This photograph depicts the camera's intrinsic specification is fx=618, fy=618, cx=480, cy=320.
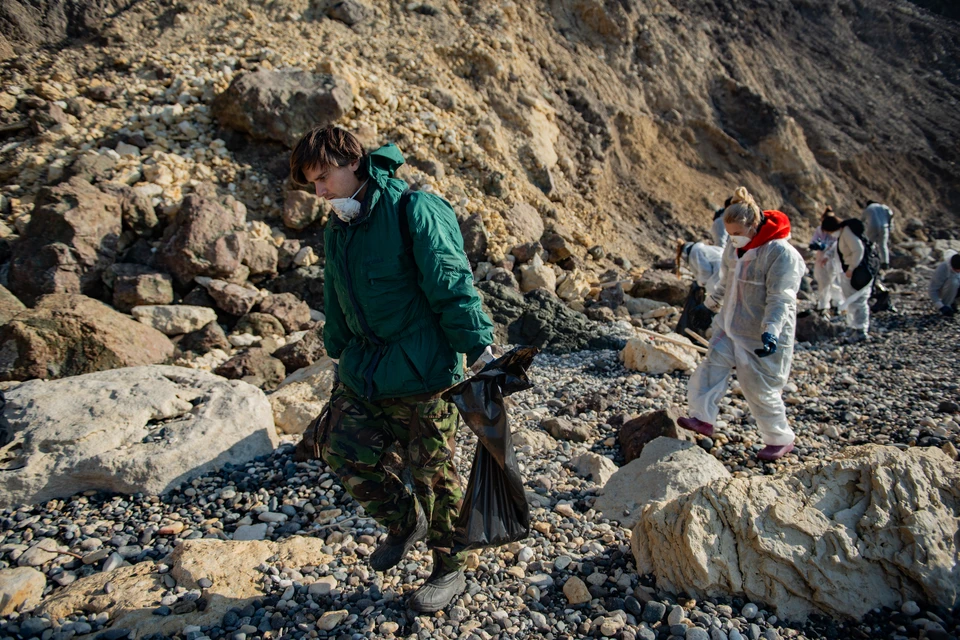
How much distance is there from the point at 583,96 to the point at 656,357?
993 cm

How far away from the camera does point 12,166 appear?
329 inches

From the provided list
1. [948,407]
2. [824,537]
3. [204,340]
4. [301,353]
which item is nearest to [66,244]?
[204,340]

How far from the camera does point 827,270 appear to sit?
936 centimetres

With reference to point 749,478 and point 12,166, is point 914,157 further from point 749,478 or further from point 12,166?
point 12,166

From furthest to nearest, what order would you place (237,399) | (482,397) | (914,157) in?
(914,157), (237,399), (482,397)

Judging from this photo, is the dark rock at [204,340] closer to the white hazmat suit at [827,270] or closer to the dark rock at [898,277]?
the white hazmat suit at [827,270]

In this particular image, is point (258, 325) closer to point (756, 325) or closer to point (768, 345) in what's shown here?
point (756, 325)

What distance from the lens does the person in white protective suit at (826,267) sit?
9180 mm

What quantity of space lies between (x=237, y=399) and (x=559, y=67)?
42.1ft

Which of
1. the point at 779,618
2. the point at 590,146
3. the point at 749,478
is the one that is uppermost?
the point at 590,146

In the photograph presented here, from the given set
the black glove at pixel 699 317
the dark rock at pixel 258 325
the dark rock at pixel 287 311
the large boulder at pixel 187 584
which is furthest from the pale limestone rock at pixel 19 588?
the black glove at pixel 699 317

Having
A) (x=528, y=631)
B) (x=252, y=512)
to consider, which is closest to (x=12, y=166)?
(x=252, y=512)

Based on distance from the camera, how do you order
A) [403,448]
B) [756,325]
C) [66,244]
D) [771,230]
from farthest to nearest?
[66,244] → [756,325] → [771,230] → [403,448]

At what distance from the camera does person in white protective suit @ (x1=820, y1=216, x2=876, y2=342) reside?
821cm
